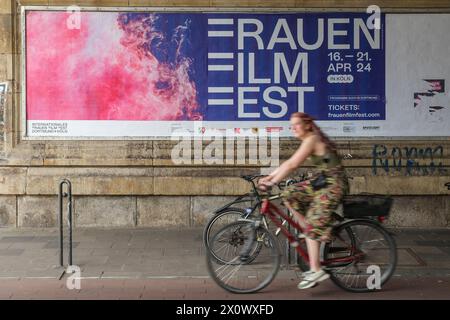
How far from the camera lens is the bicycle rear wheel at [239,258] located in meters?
6.27

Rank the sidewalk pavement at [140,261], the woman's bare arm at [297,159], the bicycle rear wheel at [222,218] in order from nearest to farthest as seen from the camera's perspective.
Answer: the woman's bare arm at [297,159], the sidewalk pavement at [140,261], the bicycle rear wheel at [222,218]

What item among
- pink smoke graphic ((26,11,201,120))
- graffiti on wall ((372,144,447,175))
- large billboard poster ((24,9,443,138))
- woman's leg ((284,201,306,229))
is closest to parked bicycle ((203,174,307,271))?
woman's leg ((284,201,306,229))

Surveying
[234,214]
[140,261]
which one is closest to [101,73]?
[140,261]

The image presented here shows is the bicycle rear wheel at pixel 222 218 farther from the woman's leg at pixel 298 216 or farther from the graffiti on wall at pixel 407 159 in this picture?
the graffiti on wall at pixel 407 159

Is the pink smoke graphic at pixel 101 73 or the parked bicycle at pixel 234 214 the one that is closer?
the parked bicycle at pixel 234 214

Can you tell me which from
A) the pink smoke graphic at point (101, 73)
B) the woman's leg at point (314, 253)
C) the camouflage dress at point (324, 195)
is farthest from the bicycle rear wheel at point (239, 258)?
the pink smoke graphic at point (101, 73)

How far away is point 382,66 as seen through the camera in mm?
9789

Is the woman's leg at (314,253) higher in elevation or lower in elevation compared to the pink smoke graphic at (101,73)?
lower

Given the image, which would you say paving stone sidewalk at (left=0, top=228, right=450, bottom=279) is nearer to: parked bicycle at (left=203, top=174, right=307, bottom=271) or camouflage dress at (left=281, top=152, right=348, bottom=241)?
parked bicycle at (left=203, top=174, right=307, bottom=271)

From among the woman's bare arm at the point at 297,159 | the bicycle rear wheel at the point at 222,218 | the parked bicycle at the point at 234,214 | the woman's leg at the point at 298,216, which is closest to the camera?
the woman's bare arm at the point at 297,159

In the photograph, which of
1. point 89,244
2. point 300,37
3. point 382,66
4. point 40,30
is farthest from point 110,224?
point 382,66

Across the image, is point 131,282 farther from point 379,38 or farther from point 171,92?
point 379,38

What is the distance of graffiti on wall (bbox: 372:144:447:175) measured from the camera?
32.0 feet

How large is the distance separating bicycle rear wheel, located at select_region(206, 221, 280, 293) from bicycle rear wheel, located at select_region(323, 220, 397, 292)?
536mm
